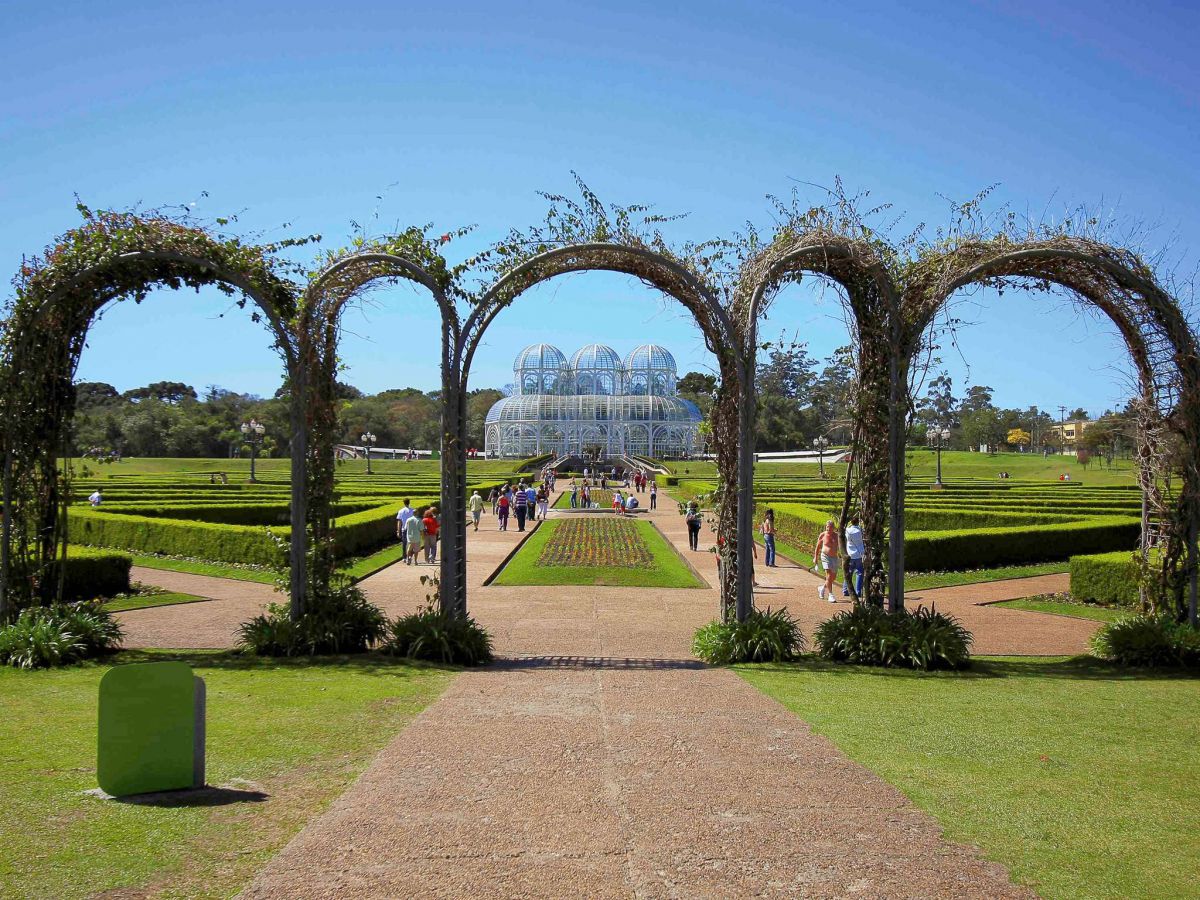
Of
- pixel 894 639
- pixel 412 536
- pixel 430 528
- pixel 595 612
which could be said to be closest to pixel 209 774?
pixel 894 639

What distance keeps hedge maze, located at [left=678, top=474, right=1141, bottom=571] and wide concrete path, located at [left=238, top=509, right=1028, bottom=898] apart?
7.74m

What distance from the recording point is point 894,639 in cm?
789

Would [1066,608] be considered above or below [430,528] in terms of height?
below

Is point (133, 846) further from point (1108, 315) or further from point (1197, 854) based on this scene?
point (1108, 315)

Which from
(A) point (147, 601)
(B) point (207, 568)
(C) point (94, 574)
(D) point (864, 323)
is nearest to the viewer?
(D) point (864, 323)

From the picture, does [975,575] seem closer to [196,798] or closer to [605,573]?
[605,573]

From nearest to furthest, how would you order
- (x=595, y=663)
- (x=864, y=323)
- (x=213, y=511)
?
(x=595, y=663), (x=864, y=323), (x=213, y=511)

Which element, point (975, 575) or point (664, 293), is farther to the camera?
point (975, 575)

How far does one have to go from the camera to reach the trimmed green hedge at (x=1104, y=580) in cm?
1217

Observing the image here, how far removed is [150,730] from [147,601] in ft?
28.3

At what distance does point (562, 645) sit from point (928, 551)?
9.36 meters

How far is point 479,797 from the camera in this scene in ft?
13.9

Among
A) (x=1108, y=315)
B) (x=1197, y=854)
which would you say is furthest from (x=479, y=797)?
(x=1108, y=315)

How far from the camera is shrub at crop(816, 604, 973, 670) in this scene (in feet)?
25.7
